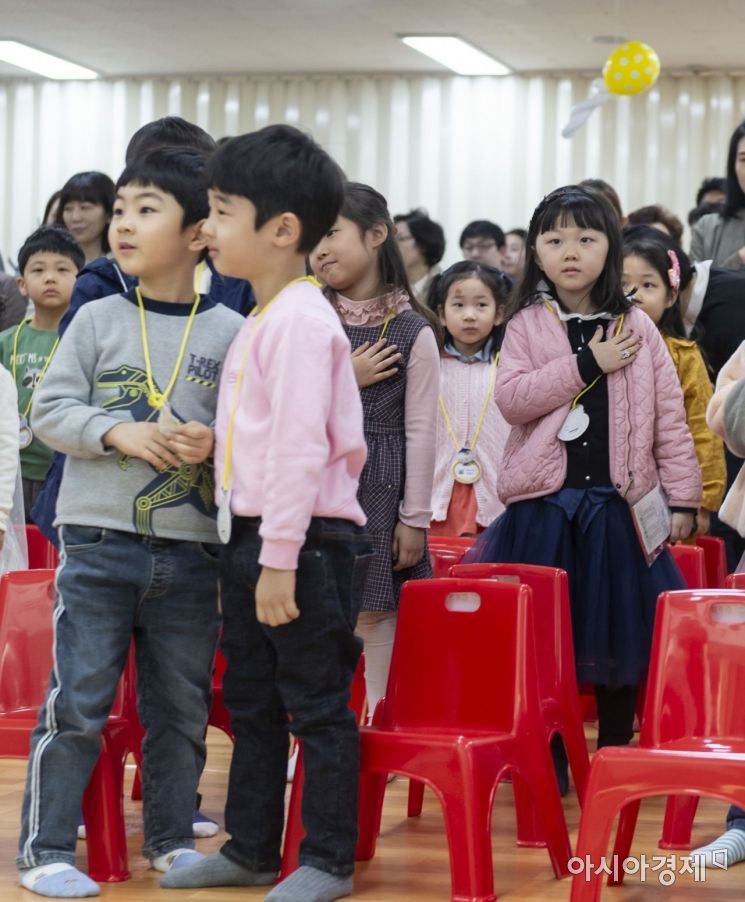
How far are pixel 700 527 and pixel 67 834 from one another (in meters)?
1.96

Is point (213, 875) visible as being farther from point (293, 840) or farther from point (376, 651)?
point (376, 651)

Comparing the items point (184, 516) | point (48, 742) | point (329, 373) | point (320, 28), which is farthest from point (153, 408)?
point (320, 28)

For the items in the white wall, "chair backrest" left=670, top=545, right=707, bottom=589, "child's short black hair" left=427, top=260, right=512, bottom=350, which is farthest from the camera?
the white wall

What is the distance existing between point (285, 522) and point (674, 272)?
80.5 inches

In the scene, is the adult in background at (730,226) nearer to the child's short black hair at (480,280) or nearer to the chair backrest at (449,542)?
the child's short black hair at (480,280)

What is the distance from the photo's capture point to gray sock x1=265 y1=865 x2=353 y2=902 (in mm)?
2463

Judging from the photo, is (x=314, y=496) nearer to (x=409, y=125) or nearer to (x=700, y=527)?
(x=700, y=527)

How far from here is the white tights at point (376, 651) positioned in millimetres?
3480

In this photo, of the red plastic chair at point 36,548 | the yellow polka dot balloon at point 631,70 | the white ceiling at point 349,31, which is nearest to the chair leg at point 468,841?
the red plastic chair at point 36,548

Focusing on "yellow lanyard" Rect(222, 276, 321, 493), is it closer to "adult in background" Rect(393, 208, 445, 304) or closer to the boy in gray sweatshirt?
the boy in gray sweatshirt

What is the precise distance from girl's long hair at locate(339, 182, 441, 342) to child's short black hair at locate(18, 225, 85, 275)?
4.36 feet

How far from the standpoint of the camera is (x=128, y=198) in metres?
2.72

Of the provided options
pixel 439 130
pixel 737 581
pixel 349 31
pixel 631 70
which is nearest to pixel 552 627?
pixel 737 581

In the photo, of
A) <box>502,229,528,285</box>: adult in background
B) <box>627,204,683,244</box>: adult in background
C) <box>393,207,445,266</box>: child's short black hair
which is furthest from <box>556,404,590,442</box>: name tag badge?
<box>502,229,528,285</box>: adult in background
